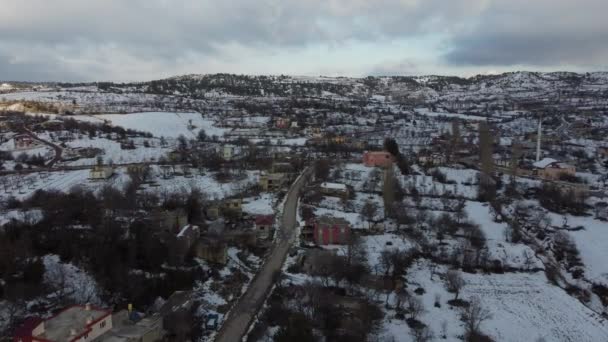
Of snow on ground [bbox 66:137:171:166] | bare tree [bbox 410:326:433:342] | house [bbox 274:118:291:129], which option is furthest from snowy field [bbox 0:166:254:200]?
house [bbox 274:118:291:129]

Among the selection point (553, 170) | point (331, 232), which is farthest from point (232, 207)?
point (553, 170)

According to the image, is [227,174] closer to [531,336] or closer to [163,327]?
[163,327]

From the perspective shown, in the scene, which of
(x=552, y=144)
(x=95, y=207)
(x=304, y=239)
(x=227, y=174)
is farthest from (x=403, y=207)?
(x=552, y=144)

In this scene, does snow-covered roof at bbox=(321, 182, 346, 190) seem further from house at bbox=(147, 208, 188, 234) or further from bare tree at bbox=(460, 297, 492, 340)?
bare tree at bbox=(460, 297, 492, 340)

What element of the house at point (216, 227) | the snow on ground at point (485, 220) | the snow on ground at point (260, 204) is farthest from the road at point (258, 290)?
the snow on ground at point (485, 220)

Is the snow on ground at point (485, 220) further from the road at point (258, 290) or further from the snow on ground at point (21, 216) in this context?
the snow on ground at point (21, 216)

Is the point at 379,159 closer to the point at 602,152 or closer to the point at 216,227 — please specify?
the point at 216,227
